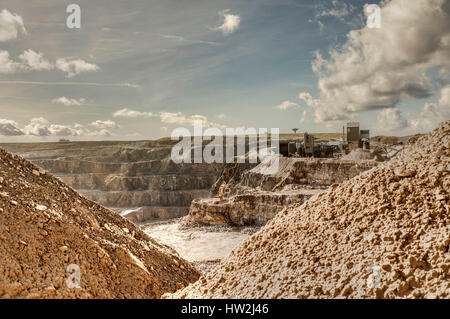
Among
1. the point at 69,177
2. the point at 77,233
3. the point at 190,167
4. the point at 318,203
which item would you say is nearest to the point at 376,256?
the point at 318,203

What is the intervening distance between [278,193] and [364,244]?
14.0 m

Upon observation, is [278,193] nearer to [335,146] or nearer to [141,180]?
[335,146]

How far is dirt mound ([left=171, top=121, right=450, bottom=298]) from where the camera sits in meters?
2.72

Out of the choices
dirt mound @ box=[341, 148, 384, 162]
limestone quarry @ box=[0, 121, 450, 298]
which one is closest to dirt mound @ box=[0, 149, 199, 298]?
limestone quarry @ box=[0, 121, 450, 298]

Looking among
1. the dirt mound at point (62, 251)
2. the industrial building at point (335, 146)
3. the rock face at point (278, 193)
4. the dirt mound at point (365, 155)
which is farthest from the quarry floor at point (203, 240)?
the industrial building at point (335, 146)

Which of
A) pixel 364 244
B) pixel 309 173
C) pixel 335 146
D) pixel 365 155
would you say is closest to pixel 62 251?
pixel 364 244

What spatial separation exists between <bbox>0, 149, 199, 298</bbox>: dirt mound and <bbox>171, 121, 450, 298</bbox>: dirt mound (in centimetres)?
130

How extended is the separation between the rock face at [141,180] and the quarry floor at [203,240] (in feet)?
41.0

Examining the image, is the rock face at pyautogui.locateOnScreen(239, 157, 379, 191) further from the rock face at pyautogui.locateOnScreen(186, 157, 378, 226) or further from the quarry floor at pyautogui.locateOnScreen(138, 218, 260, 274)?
the quarry floor at pyautogui.locateOnScreen(138, 218, 260, 274)

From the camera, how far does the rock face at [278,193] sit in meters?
16.5
